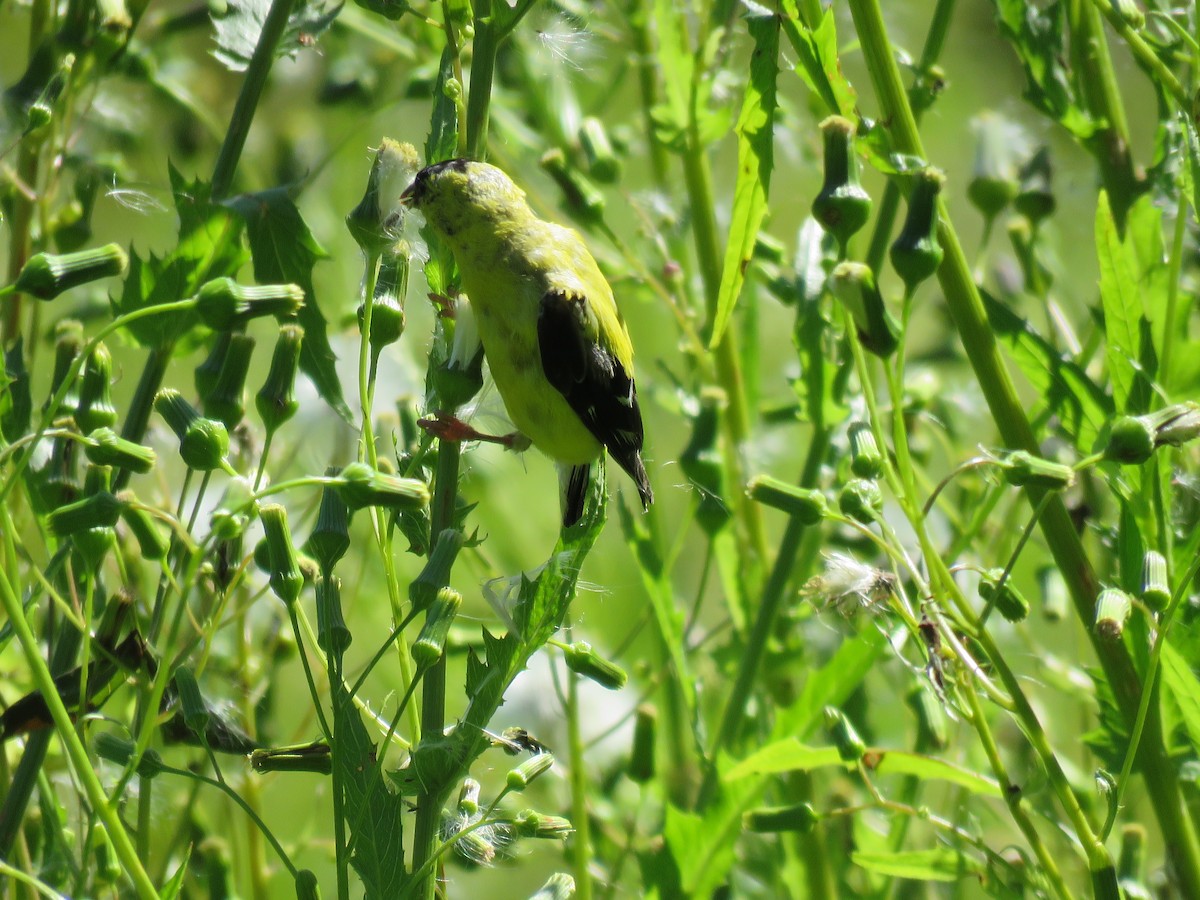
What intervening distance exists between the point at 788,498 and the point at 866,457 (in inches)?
3.5

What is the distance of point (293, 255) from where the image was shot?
149 centimetres

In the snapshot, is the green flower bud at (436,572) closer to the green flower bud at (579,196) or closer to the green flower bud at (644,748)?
the green flower bud at (644,748)

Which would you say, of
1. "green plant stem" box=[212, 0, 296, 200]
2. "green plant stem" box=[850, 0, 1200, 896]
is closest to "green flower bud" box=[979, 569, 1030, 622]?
"green plant stem" box=[850, 0, 1200, 896]

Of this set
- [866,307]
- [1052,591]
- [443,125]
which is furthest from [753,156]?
[1052,591]

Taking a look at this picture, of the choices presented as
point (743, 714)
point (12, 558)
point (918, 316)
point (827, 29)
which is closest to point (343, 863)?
point (12, 558)

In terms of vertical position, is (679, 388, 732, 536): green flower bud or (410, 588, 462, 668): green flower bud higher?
(410, 588, 462, 668): green flower bud

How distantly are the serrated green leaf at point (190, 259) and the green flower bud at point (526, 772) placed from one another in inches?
24.9

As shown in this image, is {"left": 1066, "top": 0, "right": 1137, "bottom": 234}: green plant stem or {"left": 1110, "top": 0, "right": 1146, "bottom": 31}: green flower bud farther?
{"left": 1066, "top": 0, "right": 1137, "bottom": 234}: green plant stem

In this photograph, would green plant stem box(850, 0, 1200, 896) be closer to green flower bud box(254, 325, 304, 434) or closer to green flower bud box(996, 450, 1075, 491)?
green flower bud box(996, 450, 1075, 491)

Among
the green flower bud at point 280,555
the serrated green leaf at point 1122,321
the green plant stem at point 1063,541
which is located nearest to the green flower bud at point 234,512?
the green flower bud at point 280,555

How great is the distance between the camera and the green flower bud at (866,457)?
1286 millimetres

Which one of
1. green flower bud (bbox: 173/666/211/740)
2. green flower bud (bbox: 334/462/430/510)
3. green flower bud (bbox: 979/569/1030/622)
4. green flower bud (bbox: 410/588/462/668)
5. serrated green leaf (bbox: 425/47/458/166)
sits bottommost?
green flower bud (bbox: 173/666/211/740)

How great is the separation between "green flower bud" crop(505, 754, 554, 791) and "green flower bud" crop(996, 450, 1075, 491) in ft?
1.68

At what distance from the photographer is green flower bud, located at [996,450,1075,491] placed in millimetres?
1176
